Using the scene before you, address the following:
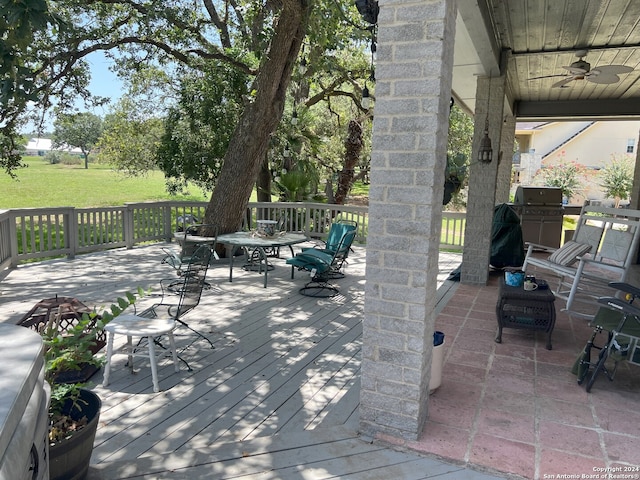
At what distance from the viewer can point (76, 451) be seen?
2035mm

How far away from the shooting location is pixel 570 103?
849cm

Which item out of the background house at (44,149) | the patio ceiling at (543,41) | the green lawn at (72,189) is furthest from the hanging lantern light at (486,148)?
the background house at (44,149)

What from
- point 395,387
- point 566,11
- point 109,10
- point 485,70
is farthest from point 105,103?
point 395,387

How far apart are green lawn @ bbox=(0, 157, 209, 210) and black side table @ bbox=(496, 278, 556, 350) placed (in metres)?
14.7

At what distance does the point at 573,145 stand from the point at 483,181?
2250cm

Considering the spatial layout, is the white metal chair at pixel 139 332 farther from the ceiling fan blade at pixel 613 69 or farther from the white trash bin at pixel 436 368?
the ceiling fan blade at pixel 613 69

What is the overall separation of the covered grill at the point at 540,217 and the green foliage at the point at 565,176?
449 inches

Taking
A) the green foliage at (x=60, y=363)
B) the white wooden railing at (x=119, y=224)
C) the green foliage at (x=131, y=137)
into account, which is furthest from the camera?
the green foliage at (x=131, y=137)

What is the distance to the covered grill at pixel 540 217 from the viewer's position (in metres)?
8.81

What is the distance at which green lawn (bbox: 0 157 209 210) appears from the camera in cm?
2006

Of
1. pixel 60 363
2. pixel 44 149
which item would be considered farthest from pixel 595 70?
pixel 44 149

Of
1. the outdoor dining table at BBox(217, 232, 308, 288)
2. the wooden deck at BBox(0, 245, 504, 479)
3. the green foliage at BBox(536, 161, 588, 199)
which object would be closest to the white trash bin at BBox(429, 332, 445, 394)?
the wooden deck at BBox(0, 245, 504, 479)

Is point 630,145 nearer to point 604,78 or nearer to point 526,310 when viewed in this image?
point 604,78

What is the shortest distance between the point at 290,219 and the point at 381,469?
759cm
